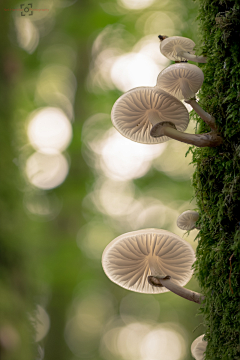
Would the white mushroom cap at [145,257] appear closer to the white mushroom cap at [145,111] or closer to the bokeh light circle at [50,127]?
the white mushroom cap at [145,111]

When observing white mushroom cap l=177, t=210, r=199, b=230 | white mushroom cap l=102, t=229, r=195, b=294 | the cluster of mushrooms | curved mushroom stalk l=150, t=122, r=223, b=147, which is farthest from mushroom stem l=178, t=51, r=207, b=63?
white mushroom cap l=102, t=229, r=195, b=294

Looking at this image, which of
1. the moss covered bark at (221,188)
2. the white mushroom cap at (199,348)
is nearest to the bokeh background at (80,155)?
the white mushroom cap at (199,348)

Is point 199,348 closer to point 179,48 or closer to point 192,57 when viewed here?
point 192,57

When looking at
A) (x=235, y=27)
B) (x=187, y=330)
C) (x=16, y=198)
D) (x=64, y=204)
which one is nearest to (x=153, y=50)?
(x=64, y=204)

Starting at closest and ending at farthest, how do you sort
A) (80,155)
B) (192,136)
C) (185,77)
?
(192,136)
(185,77)
(80,155)

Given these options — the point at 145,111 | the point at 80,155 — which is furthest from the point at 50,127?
the point at 145,111

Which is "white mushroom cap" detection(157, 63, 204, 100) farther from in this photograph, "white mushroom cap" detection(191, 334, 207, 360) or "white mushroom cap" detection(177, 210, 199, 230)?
"white mushroom cap" detection(191, 334, 207, 360)
